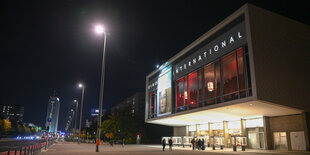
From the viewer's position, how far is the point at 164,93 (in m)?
45.8

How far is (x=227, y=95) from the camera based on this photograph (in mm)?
29344

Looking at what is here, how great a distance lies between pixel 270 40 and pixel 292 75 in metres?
4.65

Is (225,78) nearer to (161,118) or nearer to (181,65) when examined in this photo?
(181,65)

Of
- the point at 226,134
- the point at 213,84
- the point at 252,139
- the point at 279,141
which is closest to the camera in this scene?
the point at 279,141

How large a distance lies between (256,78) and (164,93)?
23.2 metres

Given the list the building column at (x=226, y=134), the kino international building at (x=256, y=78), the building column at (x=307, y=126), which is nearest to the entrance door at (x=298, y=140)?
the kino international building at (x=256, y=78)

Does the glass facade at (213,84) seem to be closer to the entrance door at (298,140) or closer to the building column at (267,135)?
the building column at (267,135)

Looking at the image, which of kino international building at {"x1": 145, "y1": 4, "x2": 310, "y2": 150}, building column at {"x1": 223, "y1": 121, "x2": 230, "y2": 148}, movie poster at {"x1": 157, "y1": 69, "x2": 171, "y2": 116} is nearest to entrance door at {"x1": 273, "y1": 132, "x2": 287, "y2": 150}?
kino international building at {"x1": 145, "y1": 4, "x2": 310, "y2": 150}

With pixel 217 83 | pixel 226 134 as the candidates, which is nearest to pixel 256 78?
pixel 217 83

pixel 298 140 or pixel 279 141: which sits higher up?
pixel 298 140

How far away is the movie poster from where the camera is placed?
43875mm

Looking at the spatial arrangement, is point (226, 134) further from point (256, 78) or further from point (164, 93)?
point (256, 78)

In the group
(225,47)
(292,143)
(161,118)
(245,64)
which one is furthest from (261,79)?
(161,118)

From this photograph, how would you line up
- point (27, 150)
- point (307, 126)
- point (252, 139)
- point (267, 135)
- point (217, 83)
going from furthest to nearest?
point (252, 139)
point (217, 83)
point (267, 135)
point (307, 126)
point (27, 150)
